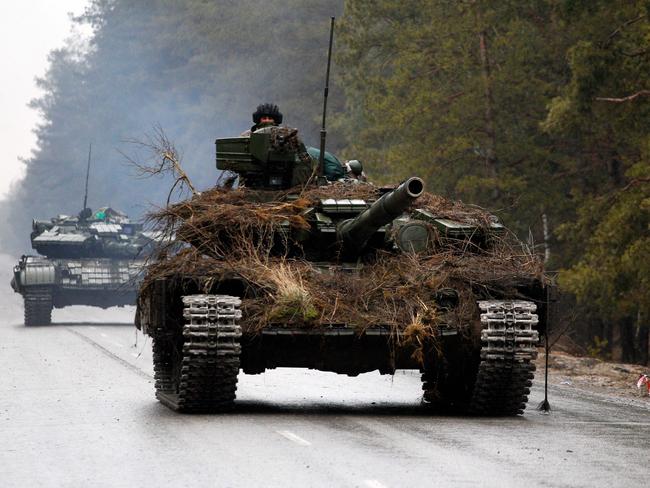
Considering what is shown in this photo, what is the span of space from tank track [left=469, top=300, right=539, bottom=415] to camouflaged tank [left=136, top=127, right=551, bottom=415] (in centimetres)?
1

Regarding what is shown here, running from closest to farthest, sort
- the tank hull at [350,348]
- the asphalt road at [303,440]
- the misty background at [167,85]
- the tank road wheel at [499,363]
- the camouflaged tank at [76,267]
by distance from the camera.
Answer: the asphalt road at [303,440]
the tank hull at [350,348]
the tank road wheel at [499,363]
the camouflaged tank at [76,267]
the misty background at [167,85]

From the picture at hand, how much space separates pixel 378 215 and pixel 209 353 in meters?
2.09

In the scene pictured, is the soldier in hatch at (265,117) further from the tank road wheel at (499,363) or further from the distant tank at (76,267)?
the distant tank at (76,267)

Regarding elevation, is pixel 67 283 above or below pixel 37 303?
above

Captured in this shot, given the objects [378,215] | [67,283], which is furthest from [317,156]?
[67,283]

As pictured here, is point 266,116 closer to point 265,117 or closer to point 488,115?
point 265,117

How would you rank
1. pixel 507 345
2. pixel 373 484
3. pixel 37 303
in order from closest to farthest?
pixel 373 484 → pixel 507 345 → pixel 37 303

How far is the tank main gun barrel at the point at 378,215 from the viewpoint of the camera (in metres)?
13.3

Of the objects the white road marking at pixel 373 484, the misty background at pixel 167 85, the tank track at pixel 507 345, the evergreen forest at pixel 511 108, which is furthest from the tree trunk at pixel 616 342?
the white road marking at pixel 373 484

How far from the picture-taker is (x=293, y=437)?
12.0m

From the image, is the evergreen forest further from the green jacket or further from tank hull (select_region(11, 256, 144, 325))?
tank hull (select_region(11, 256, 144, 325))

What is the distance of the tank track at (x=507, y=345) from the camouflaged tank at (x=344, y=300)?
13 mm

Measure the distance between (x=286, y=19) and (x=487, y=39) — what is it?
86.5ft

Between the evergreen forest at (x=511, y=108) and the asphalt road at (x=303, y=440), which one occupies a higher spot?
the evergreen forest at (x=511, y=108)
